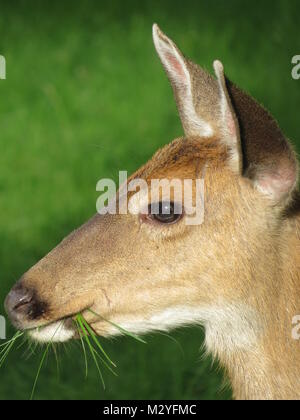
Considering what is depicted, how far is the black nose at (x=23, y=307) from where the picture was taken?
4.45 metres

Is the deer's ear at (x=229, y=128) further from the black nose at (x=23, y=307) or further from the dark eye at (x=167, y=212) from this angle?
the black nose at (x=23, y=307)

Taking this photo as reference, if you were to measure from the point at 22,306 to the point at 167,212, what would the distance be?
27.7 inches

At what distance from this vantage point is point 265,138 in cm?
429

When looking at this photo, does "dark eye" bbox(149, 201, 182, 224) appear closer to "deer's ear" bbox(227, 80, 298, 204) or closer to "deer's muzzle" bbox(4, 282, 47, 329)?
"deer's ear" bbox(227, 80, 298, 204)

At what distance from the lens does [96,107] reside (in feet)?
29.2

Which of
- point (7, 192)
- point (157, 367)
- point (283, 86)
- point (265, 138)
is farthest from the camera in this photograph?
point (283, 86)

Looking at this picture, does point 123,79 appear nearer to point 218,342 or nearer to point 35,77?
point 35,77

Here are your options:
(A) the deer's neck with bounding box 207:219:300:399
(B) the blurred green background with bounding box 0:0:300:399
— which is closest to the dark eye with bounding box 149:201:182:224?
(A) the deer's neck with bounding box 207:219:300:399

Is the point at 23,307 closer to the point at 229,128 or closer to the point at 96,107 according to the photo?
the point at 229,128

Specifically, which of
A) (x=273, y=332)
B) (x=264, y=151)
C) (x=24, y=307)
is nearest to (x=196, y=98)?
(x=264, y=151)

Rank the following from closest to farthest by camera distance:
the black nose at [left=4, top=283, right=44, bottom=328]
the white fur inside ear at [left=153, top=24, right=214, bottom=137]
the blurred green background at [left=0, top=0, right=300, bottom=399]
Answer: the black nose at [left=4, top=283, right=44, bottom=328]
the white fur inside ear at [left=153, top=24, right=214, bottom=137]
the blurred green background at [left=0, top=0, right=300, bottom=399]

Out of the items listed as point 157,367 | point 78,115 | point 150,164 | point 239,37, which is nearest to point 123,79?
point 78,115

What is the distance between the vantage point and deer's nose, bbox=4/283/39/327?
175 inches

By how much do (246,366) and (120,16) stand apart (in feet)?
19.3
